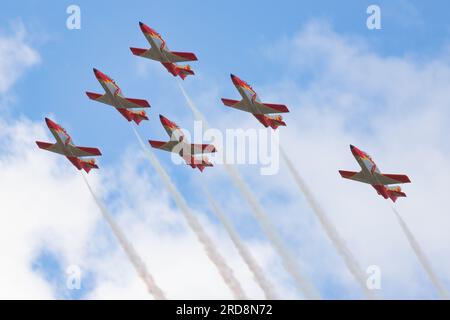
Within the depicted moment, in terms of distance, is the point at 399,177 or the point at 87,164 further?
the point at 87,164

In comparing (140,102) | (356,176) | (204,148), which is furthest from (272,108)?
(140,102)

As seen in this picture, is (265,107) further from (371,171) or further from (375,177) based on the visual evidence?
(375,177)

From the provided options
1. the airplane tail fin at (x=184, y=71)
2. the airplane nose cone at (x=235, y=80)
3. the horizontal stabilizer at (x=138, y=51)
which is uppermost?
the horizontal stabilizer at (x=138, y=51)

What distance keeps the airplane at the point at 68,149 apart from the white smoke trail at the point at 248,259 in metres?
22.8

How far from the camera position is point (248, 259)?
480ft

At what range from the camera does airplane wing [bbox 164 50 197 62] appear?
547 ft

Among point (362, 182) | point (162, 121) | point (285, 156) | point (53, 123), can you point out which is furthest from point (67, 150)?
point (362, 182)

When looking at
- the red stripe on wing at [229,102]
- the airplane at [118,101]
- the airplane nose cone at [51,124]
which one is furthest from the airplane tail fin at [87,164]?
the red stripe on wing at [229,102]

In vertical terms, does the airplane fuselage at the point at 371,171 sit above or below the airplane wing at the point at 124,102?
below

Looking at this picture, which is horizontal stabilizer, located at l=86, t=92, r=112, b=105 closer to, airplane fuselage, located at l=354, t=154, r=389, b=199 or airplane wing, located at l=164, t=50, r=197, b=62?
airplane wing, located at l=164, t=50, r=197, b=62

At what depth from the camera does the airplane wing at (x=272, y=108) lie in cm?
16500

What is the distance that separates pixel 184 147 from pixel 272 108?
1563 cm

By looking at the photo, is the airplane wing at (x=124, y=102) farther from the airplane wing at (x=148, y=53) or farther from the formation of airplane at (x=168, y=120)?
the airplane wing at (x=148, y=53)
